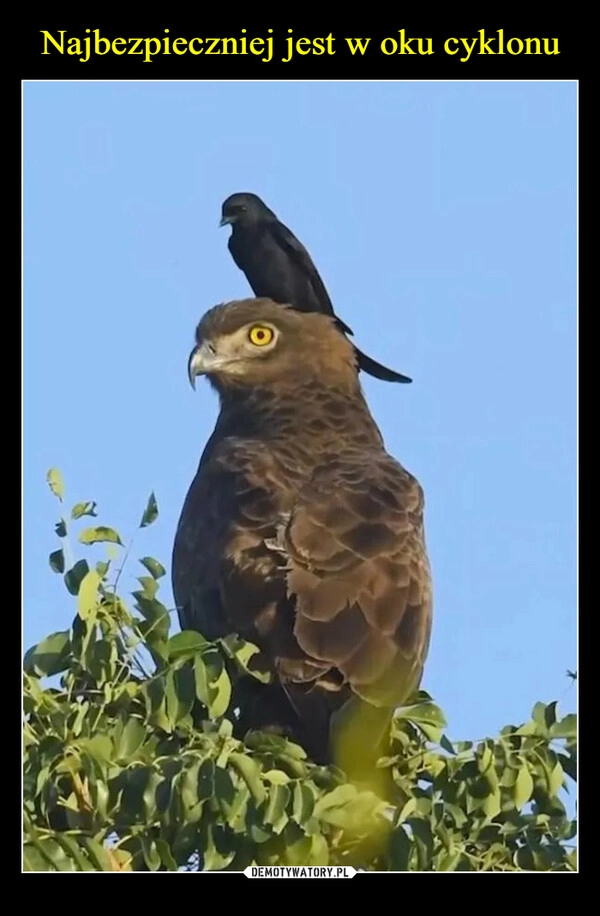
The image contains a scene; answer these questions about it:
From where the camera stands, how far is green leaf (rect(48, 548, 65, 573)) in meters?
5.14

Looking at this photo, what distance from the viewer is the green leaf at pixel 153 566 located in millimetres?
5172

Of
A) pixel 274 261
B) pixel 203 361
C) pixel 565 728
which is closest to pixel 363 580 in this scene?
pixel 565 728

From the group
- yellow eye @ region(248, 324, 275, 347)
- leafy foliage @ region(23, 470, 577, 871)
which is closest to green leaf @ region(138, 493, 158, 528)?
leafy foliage @ region(23, 470, 577, 871)

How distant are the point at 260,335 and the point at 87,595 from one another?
2.89 meters

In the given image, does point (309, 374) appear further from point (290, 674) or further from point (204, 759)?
point (204, 759)

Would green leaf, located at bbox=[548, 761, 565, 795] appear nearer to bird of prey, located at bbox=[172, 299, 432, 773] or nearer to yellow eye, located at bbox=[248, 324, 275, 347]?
bird of prey, located at bbox=[172, 299, 432, 773]

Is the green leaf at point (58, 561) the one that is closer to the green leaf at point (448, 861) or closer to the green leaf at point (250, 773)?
the green leaf at point (250, 773)

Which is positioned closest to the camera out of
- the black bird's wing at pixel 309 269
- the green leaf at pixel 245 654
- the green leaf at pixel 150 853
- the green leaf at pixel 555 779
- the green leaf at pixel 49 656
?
the green leaf at pixel 150 853

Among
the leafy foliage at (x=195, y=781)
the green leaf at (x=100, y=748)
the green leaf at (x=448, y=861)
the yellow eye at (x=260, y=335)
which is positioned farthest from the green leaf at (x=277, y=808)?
the yellow eye at (x=260, y=335)

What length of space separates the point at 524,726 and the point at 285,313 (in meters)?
2.97

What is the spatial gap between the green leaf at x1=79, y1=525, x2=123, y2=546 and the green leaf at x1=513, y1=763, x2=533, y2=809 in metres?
1.44

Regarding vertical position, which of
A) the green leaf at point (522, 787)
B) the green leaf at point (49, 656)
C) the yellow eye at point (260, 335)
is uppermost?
the yellow eye at point (260, 335)

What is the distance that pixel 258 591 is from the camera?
6.13 metres

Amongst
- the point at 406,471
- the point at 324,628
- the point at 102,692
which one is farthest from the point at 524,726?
the point at 406,471
